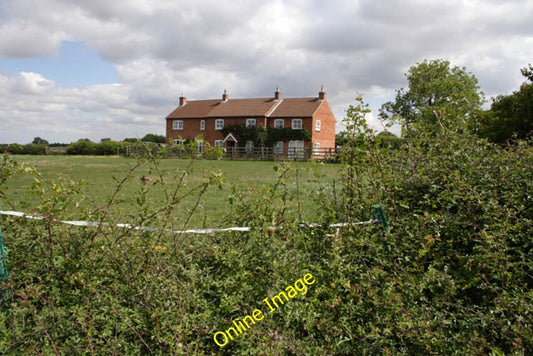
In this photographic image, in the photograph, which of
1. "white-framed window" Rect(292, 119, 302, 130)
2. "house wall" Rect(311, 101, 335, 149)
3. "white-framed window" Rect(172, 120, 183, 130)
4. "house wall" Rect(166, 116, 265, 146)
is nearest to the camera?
"white-framed window" Rect(292, 119, 302, 130)

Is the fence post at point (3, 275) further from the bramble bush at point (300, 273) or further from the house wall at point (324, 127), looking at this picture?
the house wall at point (324, 127)

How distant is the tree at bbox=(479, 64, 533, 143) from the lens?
25828 mm

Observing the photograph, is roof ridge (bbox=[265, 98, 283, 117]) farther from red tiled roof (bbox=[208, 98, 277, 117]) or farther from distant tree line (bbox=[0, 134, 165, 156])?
distant tree line (bbox=[0, 134, 165, 156])

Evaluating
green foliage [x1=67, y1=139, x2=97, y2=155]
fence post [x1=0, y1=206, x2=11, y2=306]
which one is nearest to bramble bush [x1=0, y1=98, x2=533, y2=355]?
fence post [x1=0, y1=206, x2=11, y2=306]

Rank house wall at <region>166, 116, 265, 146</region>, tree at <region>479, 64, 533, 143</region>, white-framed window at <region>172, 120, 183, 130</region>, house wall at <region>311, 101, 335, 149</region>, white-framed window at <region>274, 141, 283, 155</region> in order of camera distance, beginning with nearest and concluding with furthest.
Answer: tree at <region>479, 64, 533, 143</region>, house wall at <region>311, 101, 335, 149</region>, white-framed window at <region>274, 141, 283, 155</region>, house wall at <region>166, 116, 265, 146</region>, white-framed window at <region>172, 120, 183, 130</region>

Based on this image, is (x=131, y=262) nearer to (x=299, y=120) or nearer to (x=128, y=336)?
(x=128, y=336)

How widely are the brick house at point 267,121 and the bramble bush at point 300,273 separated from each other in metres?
40.0

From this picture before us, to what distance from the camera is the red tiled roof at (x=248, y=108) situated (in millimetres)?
48184

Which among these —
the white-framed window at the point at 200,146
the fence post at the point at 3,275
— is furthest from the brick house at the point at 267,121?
the fence post at the point at 3,275

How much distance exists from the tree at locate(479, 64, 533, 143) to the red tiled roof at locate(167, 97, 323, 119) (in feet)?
70.2

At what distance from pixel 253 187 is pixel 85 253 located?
1565mm

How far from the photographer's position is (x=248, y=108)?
1999 inches

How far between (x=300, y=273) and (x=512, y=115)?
1190 inches

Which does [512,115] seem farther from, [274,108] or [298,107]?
[274,108]
